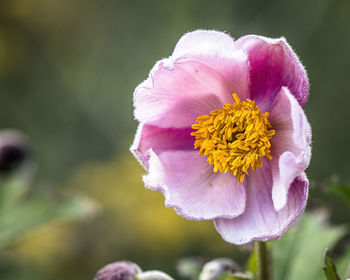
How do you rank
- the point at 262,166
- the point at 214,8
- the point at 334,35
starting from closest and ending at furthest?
the point at 262,166 → the point at 334,35 → the point at 214,8

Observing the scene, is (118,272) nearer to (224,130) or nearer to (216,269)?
(216,269)

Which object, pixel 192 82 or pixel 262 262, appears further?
pixel 192 82

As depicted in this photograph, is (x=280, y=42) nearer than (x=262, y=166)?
Yes

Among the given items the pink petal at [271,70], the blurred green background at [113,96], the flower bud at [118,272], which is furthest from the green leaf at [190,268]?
the blurred green background at [113,96]

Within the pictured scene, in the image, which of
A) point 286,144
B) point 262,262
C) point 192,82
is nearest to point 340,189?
point 286,144

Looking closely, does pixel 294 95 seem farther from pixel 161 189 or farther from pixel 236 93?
pixel 161 189

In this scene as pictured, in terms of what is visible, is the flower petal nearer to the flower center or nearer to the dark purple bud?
the flower center

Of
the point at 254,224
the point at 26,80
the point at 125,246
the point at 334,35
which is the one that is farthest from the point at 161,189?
the point at 26,80
